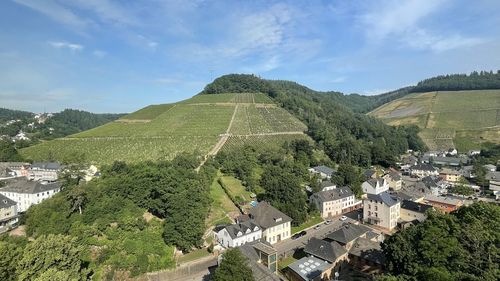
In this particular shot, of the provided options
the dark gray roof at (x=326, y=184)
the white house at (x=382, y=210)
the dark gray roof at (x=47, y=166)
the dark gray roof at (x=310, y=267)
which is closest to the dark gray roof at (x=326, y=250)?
the dark gray roof at (x=310, y=267)

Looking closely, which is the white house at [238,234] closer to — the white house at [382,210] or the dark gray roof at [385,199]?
the white house at [382,210]

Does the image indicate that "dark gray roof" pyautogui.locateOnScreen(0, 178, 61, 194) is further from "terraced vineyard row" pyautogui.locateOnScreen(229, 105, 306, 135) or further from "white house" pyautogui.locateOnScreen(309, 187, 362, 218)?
"white house" pyautogui.locateOnScreen(309, 187, 362, 218)

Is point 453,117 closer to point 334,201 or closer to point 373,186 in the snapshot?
point 373,186

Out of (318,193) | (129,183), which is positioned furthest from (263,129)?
(129,183)

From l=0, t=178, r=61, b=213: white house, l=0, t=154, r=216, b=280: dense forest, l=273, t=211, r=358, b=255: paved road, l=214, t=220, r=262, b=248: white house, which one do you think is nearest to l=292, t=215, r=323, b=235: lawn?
l=273, t=211, r=358, b=255: paved road

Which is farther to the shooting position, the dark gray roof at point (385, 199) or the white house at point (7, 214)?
the dark gray roof at point (385, 199)

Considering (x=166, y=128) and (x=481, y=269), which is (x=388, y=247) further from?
(x=166, y=128)
